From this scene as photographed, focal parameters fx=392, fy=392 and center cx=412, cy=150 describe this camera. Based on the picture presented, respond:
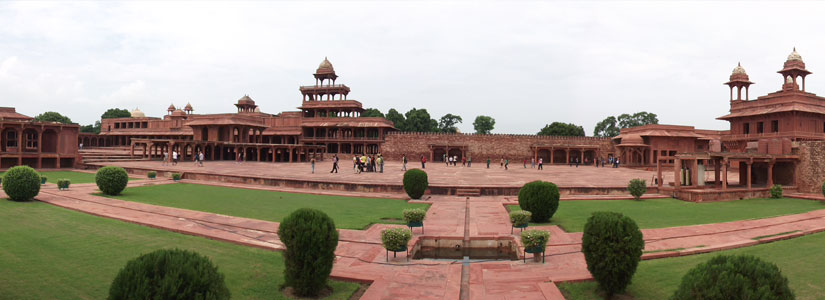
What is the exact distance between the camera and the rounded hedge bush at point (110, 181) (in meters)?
12.7

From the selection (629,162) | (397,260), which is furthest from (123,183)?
(629,162)

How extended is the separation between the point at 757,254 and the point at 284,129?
47463 mm

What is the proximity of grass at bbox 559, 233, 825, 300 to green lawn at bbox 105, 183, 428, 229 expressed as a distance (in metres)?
5.36

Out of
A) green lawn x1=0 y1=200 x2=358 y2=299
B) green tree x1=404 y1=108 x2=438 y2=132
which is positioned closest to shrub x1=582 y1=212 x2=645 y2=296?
green lawn x1=0 y1=200 x2=358 y2=299

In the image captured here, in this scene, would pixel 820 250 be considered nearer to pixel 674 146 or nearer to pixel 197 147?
pixel 674 146

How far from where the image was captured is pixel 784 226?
9516 millimetres

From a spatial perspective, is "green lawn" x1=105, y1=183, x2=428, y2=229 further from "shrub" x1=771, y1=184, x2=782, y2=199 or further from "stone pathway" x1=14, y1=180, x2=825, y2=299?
"shrub" x1=771, y1=184, x2=782, y2=199

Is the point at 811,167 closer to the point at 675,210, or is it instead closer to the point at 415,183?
the point at 675,210

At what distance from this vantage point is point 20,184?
34.6 ft

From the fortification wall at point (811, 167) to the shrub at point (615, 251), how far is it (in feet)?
60.2

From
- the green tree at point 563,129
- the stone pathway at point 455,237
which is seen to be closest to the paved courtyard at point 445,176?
the stone pathway at point 455,237

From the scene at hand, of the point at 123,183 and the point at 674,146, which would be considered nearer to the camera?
the point at 123,183

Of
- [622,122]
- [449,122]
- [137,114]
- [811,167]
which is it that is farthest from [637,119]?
[137,114]

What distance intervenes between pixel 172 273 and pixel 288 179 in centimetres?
1518
